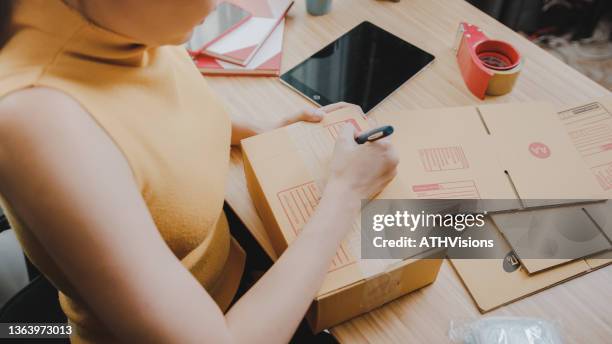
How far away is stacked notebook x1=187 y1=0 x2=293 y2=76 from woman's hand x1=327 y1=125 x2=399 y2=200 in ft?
1.25

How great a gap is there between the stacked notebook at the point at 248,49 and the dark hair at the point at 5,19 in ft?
1.94

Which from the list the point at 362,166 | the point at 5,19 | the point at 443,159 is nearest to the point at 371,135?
the point at 362,166

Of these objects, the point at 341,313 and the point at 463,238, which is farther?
the point at 463,238

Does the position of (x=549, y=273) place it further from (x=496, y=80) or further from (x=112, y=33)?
(x=112, y=33)

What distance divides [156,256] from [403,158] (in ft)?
1.70

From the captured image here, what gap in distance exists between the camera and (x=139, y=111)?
23.6 inches

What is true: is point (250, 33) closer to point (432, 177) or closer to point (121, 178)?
point (432, 177)

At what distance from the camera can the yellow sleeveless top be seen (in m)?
0.51

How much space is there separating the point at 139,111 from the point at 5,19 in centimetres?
17

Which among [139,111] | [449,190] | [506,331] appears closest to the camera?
[139,111]

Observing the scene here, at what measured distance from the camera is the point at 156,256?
55 cm

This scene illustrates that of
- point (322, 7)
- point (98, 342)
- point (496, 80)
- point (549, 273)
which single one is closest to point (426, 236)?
point (549, 273)

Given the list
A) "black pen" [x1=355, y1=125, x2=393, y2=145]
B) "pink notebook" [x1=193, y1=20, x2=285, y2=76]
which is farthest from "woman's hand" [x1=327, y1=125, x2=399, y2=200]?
"pink notebook" [x1=193, y1=20, x2=285, y2=76]

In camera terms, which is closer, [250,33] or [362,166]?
[362,166]
